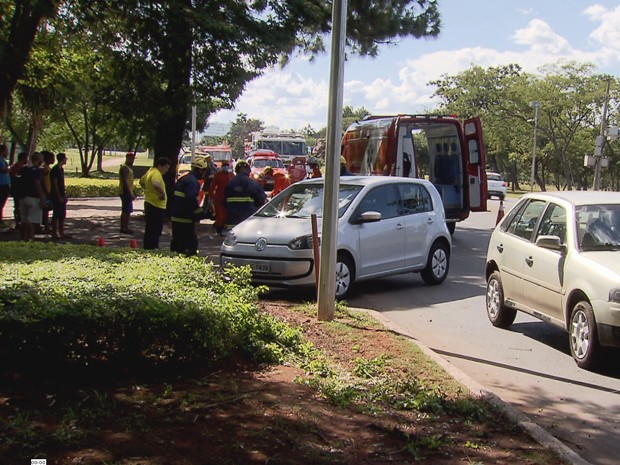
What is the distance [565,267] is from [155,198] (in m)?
6.74

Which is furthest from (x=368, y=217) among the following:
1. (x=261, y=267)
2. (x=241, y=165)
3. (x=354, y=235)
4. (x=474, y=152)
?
(x=474, y=152)

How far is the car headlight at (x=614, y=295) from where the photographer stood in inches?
259

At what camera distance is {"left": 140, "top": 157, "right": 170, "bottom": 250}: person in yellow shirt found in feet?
38.4

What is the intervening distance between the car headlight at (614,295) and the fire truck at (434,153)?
409 inches

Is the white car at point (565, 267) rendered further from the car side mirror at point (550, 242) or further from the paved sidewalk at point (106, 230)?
the paved sidewalk at point (106, 230)

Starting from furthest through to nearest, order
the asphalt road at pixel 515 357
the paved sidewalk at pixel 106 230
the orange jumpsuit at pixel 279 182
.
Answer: the orange jumpsuit at pixel 279 182 → the paved sidewalk at pixel 106 230 → the asphalt road at pixel 515 357

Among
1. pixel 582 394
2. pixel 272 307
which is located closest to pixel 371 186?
pixel 272 307

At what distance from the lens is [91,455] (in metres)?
3.82

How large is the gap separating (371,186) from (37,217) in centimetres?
657

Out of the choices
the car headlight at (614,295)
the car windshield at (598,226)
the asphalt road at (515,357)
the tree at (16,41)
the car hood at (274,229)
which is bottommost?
the asphalt road at (515,357)

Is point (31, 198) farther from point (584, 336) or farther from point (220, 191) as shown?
point (584, 336)

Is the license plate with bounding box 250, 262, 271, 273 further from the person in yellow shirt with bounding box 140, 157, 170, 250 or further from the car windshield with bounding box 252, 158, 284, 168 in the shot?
the car windshield with bounding box 252, 158, 284, 168

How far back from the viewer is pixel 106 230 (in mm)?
18359

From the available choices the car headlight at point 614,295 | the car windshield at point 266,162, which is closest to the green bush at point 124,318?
the car headlight at point 614,295
